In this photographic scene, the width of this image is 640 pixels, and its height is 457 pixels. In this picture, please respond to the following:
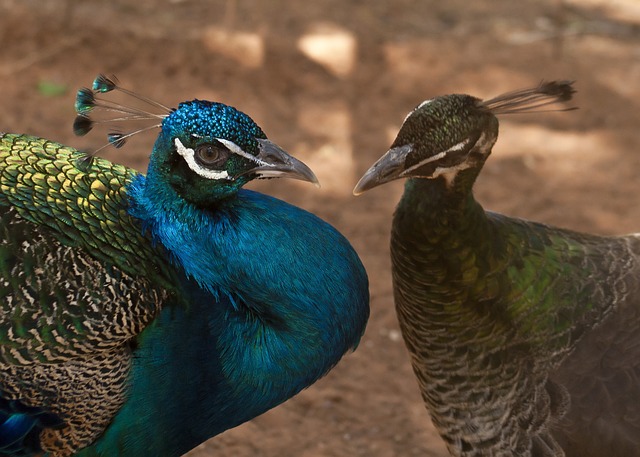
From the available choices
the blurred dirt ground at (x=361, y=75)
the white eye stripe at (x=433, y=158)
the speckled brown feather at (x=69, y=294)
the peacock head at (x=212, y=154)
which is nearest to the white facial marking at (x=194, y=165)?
the peacock head at (x=212, y=154)

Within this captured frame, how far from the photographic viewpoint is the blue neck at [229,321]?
262 cm

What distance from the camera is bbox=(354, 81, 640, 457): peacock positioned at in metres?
2.76

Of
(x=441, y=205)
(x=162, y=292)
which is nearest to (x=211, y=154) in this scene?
(x=162, y=292)

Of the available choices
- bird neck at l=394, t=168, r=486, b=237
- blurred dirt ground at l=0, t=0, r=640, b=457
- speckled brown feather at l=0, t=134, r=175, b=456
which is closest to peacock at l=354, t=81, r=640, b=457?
bird neck at l=394, t=168, r=486, b=237

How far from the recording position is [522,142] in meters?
5.86

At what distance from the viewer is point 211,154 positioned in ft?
8.55

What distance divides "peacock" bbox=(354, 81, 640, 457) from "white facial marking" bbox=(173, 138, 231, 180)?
0.43 m

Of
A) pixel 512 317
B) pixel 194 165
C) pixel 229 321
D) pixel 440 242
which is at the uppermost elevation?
pixel 194 165

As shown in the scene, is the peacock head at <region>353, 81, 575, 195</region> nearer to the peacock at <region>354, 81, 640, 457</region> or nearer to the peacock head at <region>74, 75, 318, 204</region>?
the peacock at <region>354, 81, 640, 457</region>

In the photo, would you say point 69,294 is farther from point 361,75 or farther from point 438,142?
point 361,75

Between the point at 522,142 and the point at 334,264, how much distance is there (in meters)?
3.37

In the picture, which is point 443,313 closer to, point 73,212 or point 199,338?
point 199,338

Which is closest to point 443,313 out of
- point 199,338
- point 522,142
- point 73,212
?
point 199,338

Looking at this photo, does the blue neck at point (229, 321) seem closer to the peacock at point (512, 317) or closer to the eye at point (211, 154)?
the eye at point (211, 154)
